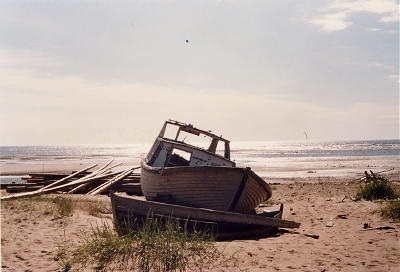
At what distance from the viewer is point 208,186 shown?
9.97 meters

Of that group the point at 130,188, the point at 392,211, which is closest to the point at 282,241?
the point at 392,211

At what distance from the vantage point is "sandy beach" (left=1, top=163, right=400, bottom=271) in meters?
6.58

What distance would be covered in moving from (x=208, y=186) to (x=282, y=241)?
8.04 feet

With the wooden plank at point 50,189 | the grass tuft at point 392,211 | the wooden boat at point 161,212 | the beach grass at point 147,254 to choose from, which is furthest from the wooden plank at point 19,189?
the grass tuft at point 392,211

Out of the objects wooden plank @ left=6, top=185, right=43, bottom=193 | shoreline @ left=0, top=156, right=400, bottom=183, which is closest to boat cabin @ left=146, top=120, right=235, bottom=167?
wooden plank @ left=6, top=185, right=43, bottom=193

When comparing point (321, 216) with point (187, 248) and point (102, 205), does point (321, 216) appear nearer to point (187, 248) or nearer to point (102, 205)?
point (187, 248)

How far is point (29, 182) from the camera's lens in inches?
813

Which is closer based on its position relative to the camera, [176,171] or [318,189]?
[176,171]

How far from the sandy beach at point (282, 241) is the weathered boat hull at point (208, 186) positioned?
1477 millimetres

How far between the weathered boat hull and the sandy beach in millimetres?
1477

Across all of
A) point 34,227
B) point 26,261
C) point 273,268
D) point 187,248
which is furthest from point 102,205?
point 273,268

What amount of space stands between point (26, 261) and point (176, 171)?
14.2 ft

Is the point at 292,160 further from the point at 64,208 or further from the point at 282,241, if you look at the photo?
the point at 282,241

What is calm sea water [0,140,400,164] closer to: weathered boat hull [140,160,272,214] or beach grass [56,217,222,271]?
weathered boat hull [140,160,272,214]
